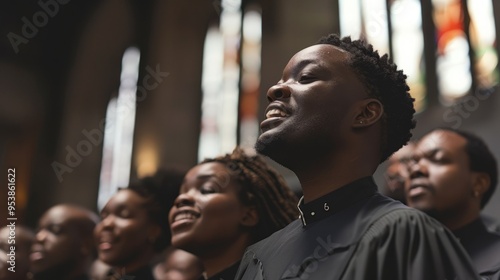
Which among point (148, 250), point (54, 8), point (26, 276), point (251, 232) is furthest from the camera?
point (54, 8)

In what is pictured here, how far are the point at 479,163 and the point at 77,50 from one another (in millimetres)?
6609

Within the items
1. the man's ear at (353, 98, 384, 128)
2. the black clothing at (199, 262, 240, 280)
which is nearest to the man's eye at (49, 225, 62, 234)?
the black clothing at (199, 262, 240, 280)

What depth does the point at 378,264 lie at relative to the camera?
4.64ft

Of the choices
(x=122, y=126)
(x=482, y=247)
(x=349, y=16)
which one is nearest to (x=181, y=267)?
(x=482, y=247)

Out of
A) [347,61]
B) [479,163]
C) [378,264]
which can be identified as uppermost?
[347,61]

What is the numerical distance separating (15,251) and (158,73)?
5.14 meters

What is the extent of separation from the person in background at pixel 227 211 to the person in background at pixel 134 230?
22.0 inches

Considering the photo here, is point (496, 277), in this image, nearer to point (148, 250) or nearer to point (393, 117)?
point (393, 117)

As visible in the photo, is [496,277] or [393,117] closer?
[393,117]

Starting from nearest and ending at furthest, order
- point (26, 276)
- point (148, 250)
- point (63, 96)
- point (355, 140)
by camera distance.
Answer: point (355, 140) < point (148, 250) < point (26, 276) < point (63, 96)

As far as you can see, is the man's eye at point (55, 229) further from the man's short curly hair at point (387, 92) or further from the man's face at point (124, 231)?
the man's short curly hair at point (387, 92)

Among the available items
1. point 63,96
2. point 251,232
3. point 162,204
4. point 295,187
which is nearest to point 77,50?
point 63,96

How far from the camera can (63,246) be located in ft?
11.2

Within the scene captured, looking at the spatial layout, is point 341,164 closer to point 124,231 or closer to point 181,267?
point 124,231
